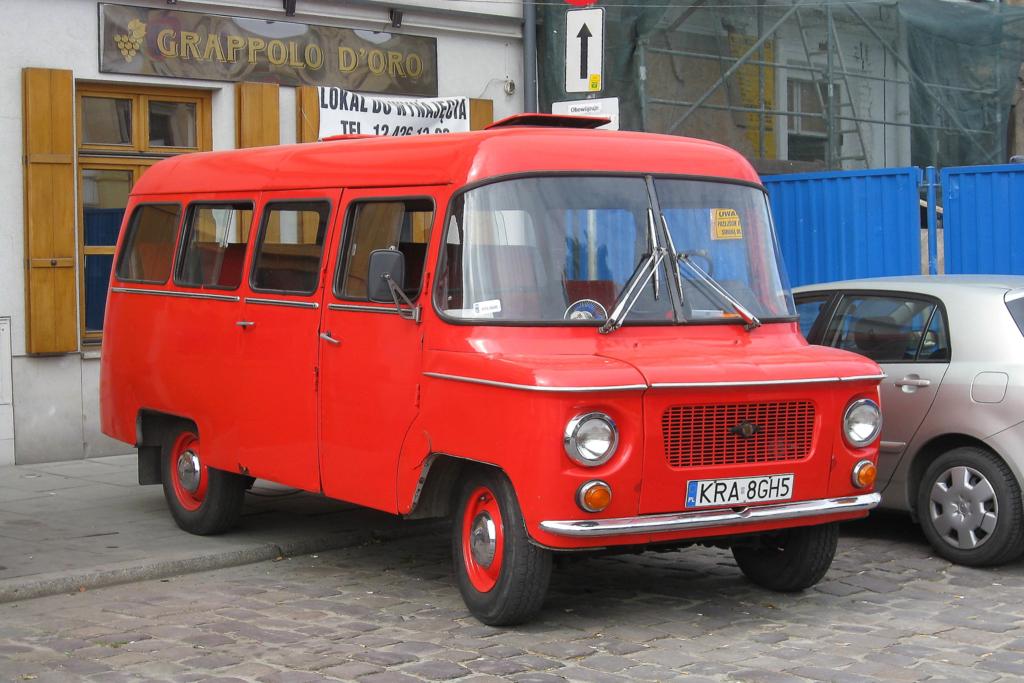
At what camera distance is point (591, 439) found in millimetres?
6562

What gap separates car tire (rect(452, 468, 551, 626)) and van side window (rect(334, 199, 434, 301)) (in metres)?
1.17

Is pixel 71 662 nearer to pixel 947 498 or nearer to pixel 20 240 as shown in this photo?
pixel 947 498

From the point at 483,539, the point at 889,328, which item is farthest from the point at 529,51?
the point at 483,539

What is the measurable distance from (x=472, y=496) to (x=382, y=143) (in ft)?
6.88

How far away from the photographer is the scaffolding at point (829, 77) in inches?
624

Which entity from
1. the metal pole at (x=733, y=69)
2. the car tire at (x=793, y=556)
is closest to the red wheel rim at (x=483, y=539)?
the car tire at (x=793, y=556)

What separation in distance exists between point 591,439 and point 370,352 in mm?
1702

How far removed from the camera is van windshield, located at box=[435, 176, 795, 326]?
7.19 metres

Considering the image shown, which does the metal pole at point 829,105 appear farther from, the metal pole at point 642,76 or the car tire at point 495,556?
the car tire at point 495,556

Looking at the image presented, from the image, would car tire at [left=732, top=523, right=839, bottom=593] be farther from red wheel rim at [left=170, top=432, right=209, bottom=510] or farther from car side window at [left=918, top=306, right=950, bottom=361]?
red wheel rim at [left=170, top=432, right=209, bottom=510]

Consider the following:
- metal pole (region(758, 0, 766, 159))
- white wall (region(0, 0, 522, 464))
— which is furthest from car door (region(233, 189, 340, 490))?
metal pole (region(758, 0, 766, 159))

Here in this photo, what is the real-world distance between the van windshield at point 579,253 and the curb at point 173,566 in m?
2.43

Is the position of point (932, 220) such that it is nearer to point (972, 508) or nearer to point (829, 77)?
point (829, 77)

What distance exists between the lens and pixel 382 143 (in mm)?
8125
